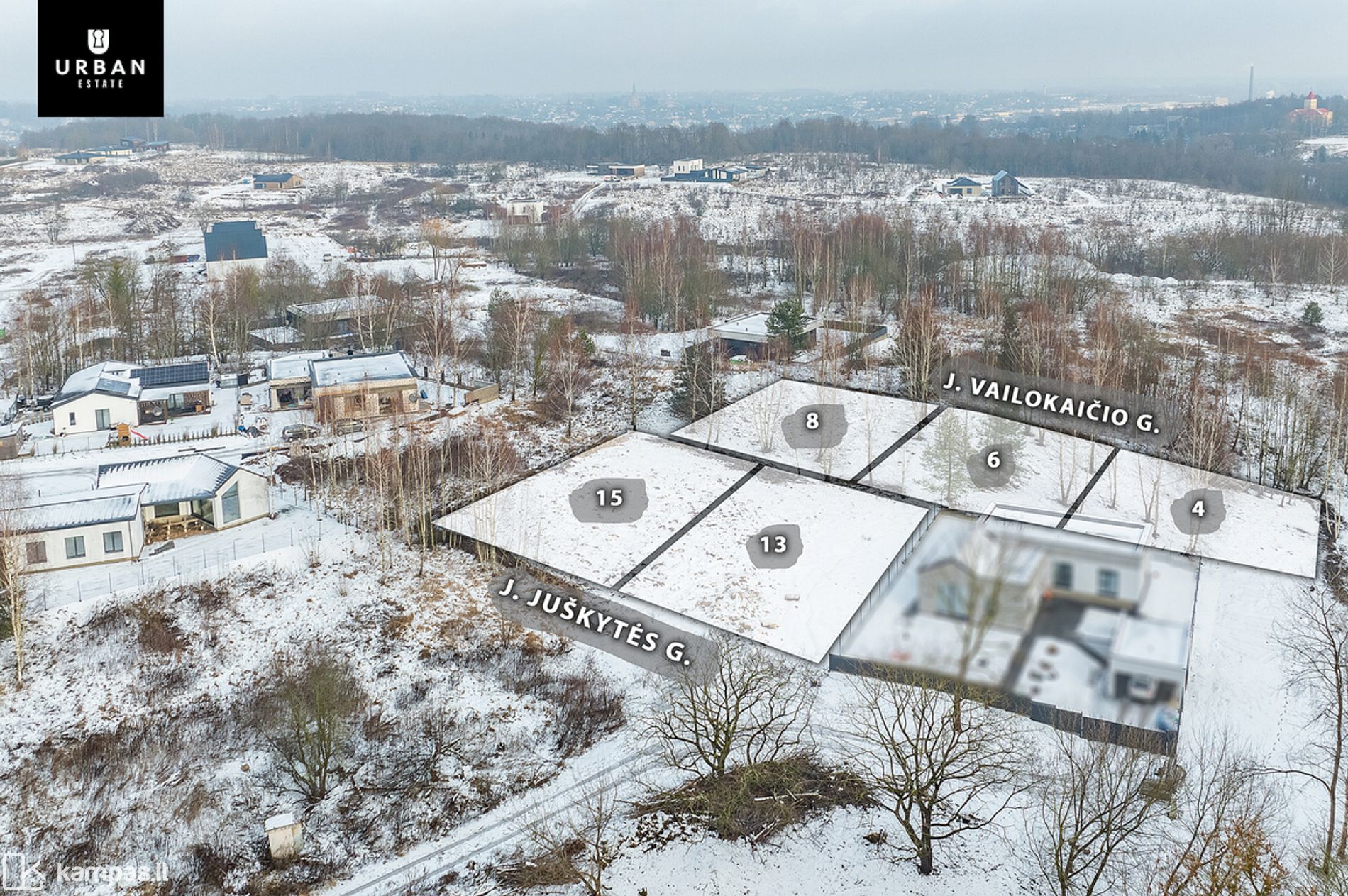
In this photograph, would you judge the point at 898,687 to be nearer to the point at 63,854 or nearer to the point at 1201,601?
the point at 1201,601

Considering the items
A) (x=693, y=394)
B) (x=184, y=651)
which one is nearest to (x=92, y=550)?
(x=184, y=651)

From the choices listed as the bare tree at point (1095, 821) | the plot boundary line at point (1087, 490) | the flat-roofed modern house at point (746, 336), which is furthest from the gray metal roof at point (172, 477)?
the plot boundary line at point (1087, 490)

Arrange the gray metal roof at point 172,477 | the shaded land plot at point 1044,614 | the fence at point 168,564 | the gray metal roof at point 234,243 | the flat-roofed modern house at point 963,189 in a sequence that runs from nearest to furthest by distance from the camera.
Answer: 1. the shaded land plot at point 1044,614
2. the fence at point 168,564
3. the gray metal roof at point 172,477
4. the gray metal roof at point 234,243
5. the flat-roofed modern house at point 963,189

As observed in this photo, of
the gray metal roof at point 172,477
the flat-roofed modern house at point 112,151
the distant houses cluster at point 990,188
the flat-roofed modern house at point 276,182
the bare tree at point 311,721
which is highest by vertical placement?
the flat-roofed modern house at point 112,151

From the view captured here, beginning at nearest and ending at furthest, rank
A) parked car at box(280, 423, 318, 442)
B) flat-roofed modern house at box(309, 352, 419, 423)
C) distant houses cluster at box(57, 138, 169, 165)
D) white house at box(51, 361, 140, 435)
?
white house at box(51, 361, 140, 435), parked car at box(280, 423, 318, 442), flat-roofed modern house at box(309, 352, 419, 423), distant houses cluster at box(57, 138, 169, 165)

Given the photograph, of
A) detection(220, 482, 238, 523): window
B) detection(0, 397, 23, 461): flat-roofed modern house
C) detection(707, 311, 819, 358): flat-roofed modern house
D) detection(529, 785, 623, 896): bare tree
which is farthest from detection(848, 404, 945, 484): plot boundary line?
detection(0, 397, 23, 461): flat-roofed modern house

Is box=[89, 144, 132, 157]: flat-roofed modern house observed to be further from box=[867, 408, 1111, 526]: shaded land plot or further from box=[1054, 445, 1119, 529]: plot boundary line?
box=[1054, 445, 1119, 529]: plot boundary line
